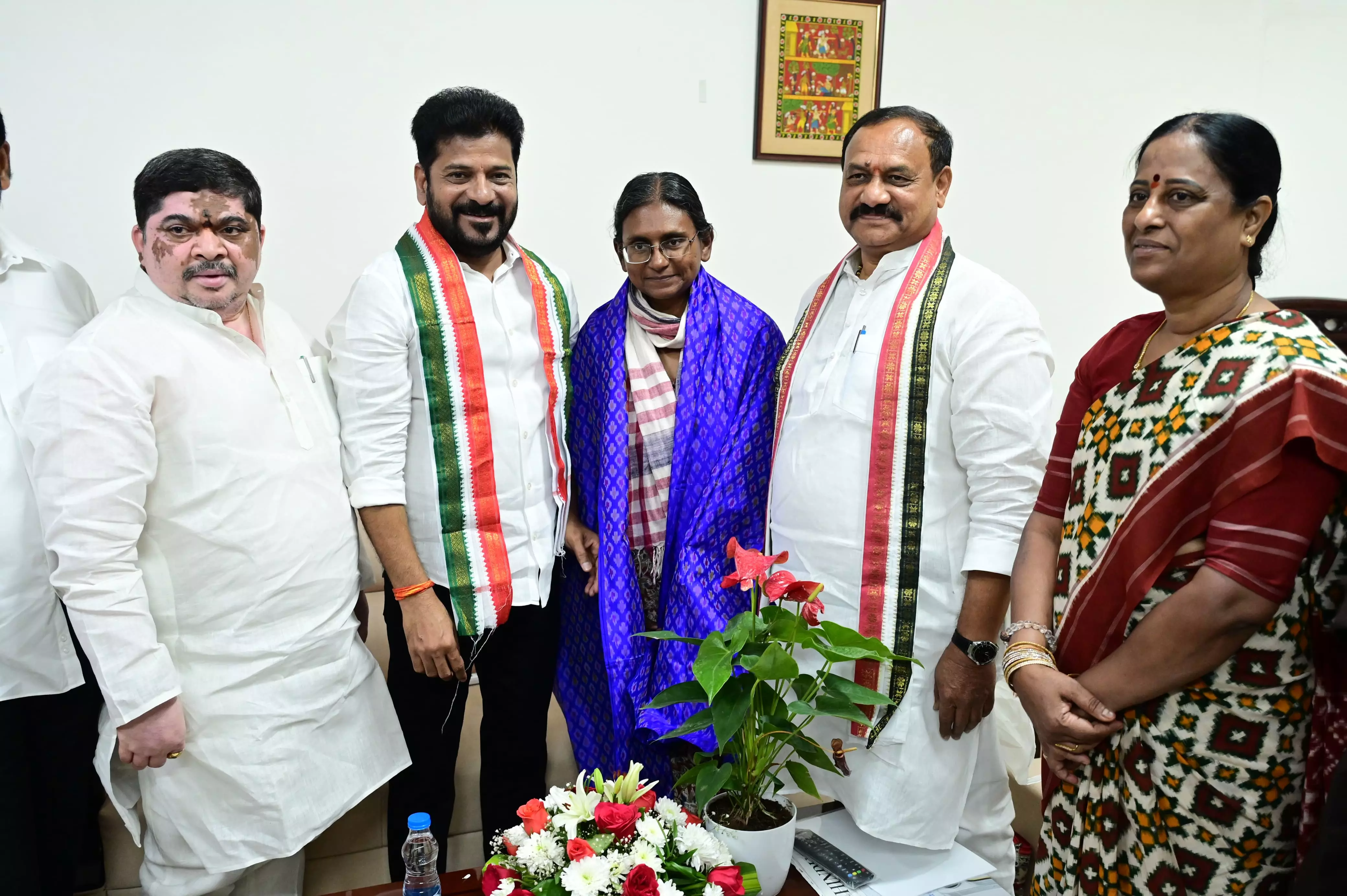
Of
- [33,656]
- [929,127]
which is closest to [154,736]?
[33,656]

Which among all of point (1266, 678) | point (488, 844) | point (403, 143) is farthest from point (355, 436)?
point (1266, 678)

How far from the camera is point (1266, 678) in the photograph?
1.08 metres

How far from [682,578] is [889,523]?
0.42 metres

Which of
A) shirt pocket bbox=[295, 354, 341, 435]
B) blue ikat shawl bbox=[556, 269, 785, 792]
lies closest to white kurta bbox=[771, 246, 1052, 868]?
blue ikat shawl bbox=[556, 269, 785, 792]

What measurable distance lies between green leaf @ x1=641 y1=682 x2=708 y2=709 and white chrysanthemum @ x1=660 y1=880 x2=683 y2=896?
0.85 ft

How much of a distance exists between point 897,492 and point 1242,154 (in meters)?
0.73

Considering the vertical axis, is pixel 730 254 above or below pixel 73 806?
above

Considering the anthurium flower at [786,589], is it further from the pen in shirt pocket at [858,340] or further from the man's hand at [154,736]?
the man's hand at [154,736]

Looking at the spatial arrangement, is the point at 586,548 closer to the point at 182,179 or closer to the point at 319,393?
the point at 319,393

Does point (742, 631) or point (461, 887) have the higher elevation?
point (742, 631)

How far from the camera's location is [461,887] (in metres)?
1.40

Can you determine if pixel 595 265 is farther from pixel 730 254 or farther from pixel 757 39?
pixel 757 39

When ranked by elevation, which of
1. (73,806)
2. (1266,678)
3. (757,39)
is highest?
(757,39)

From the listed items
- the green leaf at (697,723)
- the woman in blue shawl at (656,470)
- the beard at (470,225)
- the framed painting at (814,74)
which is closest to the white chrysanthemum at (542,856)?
the green leaf at (697,723)
